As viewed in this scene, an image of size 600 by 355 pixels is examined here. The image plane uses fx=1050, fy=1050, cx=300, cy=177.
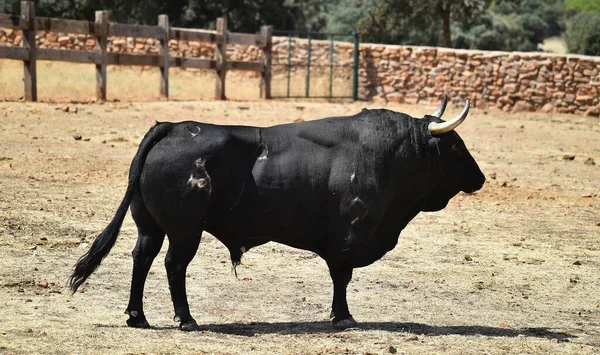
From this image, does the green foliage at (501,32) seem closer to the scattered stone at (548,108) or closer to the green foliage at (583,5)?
the green foliage at (583,5)

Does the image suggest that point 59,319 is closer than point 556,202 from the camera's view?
Yes

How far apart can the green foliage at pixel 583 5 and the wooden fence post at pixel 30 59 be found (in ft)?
151

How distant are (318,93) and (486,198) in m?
15.4

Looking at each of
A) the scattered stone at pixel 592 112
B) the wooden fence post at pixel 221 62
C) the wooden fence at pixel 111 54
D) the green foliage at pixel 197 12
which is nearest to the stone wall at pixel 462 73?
the scattered stone at pixel 592 112

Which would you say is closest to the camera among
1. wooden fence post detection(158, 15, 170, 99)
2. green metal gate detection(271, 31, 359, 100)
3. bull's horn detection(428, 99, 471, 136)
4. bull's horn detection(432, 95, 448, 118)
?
bull's horn detection(428, 99, 471, 136)

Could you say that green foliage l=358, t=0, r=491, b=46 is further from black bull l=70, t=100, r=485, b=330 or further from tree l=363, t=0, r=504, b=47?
black bull l=70, t=100, r=485, b=330

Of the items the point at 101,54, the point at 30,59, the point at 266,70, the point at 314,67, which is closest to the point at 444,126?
the point at 30,59

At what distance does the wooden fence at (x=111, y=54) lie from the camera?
20.5 meters

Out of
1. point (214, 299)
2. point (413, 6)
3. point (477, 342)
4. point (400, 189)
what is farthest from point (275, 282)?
point (413, 6)

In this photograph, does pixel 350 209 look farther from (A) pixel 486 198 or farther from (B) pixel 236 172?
(A) pixel 486 198

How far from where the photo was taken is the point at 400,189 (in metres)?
7.52

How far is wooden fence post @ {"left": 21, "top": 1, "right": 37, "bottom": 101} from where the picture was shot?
67.3 feet

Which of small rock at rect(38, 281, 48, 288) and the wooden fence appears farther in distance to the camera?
the wooden fence

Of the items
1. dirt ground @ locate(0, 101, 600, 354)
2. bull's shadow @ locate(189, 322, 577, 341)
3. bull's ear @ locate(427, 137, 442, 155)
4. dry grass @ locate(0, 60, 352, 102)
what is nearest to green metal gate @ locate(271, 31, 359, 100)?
dry grass @ locate(0, 60, 352, 102)
